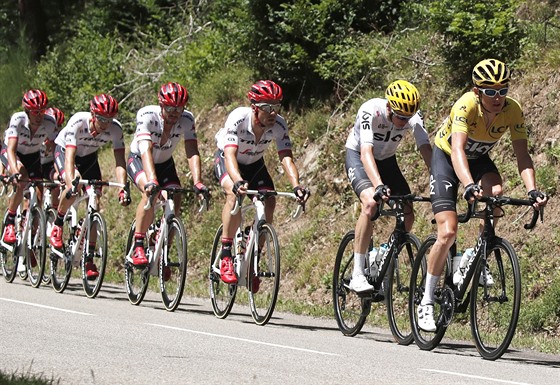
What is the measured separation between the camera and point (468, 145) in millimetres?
10820

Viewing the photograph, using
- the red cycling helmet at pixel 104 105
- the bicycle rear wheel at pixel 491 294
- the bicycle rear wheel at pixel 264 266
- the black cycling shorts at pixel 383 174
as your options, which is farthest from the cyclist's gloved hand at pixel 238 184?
the red cycling helmet at pixel 104 105

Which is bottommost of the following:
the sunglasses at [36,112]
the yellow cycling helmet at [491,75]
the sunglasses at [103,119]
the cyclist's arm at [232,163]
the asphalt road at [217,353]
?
the asphalt road at [217,353]

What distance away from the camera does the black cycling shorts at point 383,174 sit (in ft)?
39.2

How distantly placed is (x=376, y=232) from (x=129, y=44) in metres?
14.2

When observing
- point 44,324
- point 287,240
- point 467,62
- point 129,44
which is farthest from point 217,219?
point 129,44

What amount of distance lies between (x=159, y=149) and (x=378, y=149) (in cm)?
357

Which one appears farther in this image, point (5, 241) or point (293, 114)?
point (293, 114)

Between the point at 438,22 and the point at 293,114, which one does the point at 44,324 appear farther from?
the point at 293,114

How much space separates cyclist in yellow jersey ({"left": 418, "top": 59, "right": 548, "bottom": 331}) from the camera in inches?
405

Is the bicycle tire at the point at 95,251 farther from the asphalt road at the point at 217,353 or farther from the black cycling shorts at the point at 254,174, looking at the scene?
the black cycling shorts at the point at 254,174

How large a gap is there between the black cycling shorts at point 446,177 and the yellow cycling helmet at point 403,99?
0.53 metres

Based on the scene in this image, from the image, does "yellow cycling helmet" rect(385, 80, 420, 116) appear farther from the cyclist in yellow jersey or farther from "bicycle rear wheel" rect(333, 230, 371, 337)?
"bicycle rear wheel" rect(333, 230, 371, 337)

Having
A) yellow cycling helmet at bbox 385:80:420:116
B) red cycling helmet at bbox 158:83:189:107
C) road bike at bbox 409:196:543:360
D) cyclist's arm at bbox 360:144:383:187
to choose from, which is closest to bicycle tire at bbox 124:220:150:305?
red cycling helmet at bbox 158:83:189:107

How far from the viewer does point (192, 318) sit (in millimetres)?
13148
